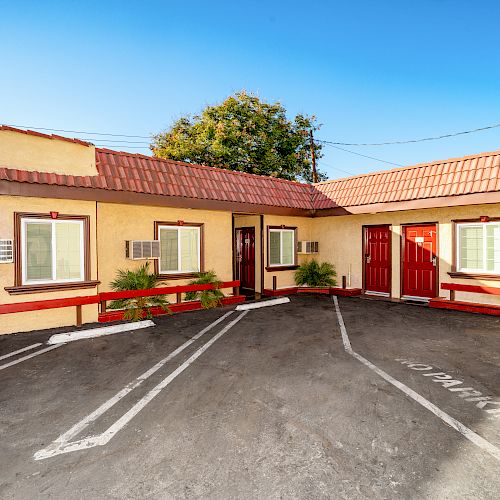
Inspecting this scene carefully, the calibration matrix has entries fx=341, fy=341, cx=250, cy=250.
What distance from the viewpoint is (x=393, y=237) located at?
12.2 metres

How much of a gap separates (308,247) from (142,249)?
7238 millimetres

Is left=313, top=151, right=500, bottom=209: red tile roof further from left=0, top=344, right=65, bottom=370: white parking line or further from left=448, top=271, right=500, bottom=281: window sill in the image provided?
left=0, top=344, right=65, bottom=370: white parking line

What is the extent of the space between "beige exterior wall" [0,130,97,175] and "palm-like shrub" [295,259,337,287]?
862cm

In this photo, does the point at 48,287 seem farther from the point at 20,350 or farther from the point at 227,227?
the point at 227,227

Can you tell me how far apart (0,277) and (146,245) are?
3.41 meters

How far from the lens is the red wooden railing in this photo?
7.56 metres

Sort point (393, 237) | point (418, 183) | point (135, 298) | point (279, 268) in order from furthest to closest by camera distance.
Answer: point (279, 268) → point (393, 237) → point (418, 183) → point (135, 298)

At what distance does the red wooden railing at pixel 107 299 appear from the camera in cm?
756

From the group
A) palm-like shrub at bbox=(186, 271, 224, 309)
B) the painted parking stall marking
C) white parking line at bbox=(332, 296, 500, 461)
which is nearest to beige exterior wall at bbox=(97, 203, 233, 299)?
palm-like shrub at bbox=(186, 271, 224, 309)

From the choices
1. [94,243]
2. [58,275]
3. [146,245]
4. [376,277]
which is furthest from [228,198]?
[376,277]

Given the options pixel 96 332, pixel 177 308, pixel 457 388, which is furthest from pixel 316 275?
pixel 457 388

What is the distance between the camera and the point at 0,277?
759 centimetres

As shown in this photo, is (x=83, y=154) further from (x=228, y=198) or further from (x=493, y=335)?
(x=493, y=335)

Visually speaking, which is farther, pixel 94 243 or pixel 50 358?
pixel 94 243
